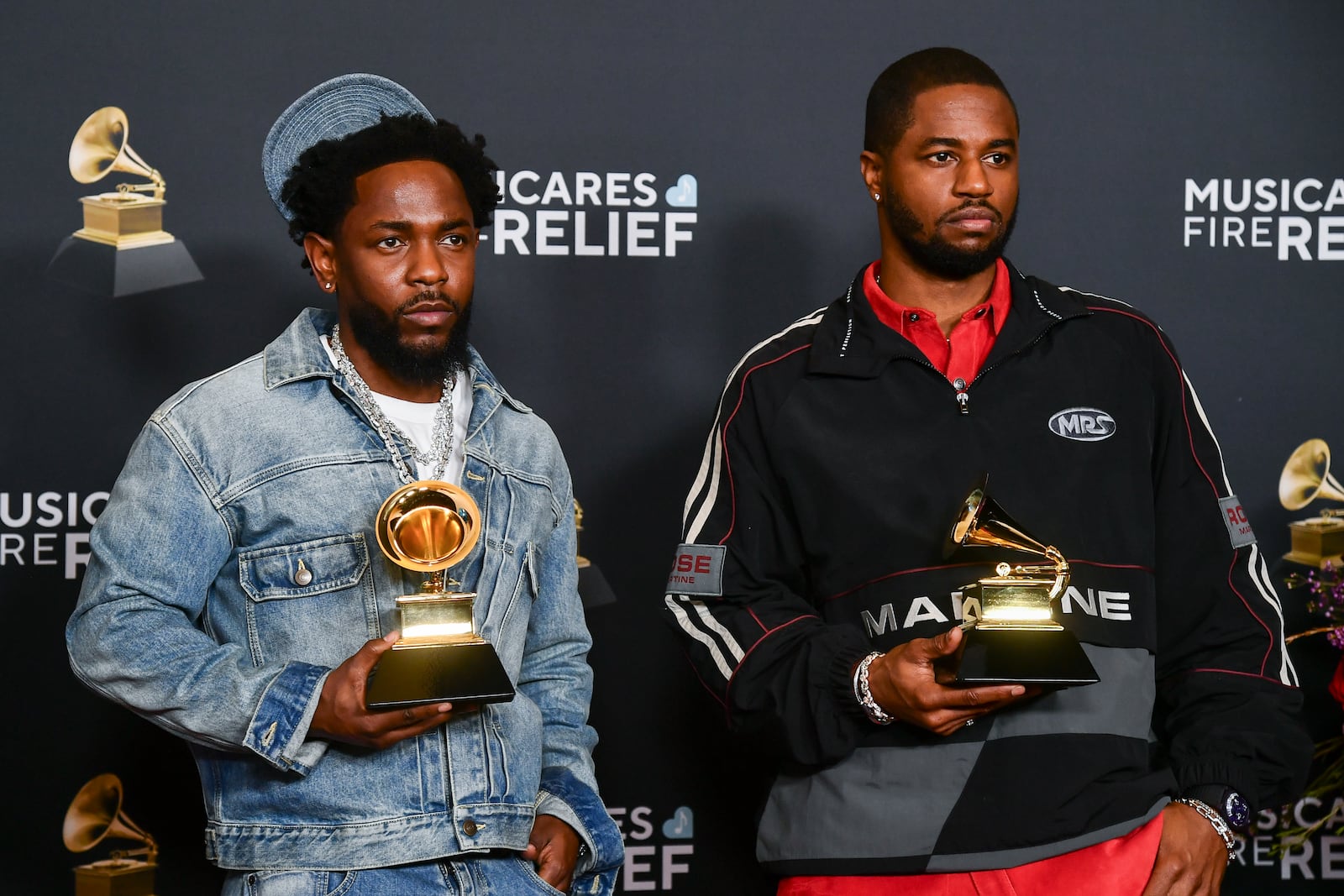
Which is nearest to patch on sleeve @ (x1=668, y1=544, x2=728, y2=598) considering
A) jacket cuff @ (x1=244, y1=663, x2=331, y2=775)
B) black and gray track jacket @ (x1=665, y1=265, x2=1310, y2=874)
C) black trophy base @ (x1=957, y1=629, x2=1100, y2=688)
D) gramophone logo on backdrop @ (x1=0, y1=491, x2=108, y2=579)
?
black and gray track jacket @ (x1=665, y1=265, x2=1310, y2=874)

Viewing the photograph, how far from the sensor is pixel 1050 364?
194 centimetres

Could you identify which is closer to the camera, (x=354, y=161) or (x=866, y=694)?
(x=866, y=694)

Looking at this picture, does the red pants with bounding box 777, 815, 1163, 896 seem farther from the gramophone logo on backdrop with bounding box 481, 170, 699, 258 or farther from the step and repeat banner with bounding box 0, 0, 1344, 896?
the gramophone logo on backdrop with bounding box 481, 170, 699, 258

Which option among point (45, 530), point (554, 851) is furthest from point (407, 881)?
point (45, 530)

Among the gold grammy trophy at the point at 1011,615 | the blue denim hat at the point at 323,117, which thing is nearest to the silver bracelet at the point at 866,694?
the gold grammy trophy at the point at 1011,615

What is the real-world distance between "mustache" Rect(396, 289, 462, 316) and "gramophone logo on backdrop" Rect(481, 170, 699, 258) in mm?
856

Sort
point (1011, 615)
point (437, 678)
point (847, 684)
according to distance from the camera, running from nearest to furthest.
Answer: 1. point (437, 678)
2. point (1011, 615)
3. point (847, 684)

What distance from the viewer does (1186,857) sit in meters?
1.78

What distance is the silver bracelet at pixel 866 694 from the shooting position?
1767mm

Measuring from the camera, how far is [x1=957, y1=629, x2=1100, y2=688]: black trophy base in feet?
5.32

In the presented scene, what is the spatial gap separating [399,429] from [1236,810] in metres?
1.17

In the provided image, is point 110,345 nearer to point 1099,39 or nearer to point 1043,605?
point 1043,605

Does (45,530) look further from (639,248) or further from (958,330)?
(958,330)

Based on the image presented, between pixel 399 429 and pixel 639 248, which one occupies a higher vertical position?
pixel 639 248
